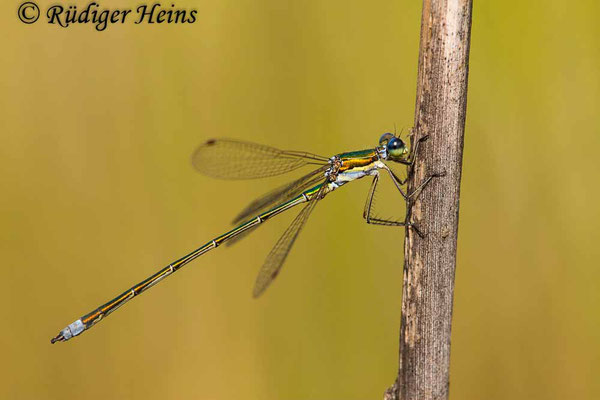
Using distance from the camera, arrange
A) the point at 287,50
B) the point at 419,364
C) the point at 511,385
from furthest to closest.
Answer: the point at 287,50 < the point at 511,385 < the point at 419,364

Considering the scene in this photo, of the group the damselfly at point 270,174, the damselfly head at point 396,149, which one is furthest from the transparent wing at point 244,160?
the damselfly head at point 396,149

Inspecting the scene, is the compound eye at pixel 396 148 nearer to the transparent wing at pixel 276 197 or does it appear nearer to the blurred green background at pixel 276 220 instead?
the transparent wing at pixel 276 197

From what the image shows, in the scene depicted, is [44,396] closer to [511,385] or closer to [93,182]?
[93,182]

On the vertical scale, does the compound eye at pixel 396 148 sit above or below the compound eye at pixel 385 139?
below

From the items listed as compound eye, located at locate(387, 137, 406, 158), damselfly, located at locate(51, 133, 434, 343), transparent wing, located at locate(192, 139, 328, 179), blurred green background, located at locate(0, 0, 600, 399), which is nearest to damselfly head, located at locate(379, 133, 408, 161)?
compound eye, located at locate(387, 137, 406, 158)

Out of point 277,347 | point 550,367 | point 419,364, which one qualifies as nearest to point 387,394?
point 419,364

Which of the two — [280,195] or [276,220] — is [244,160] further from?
[276,220]

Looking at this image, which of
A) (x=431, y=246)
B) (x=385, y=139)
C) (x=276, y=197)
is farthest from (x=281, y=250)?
(x=431, y=246)

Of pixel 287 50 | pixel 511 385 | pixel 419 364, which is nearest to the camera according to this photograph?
pixel 419 364
